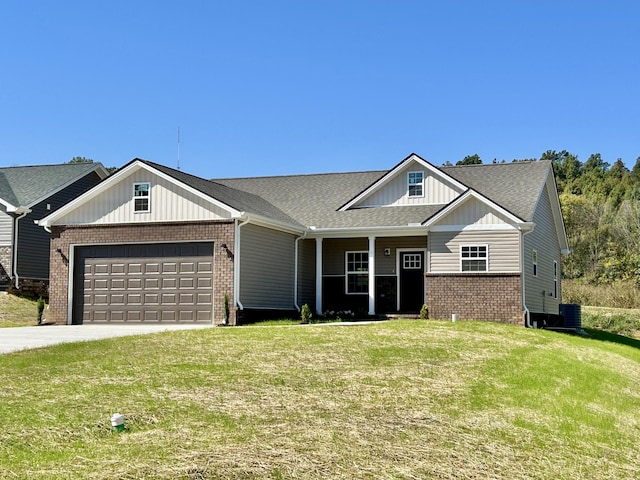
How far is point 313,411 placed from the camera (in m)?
9.71

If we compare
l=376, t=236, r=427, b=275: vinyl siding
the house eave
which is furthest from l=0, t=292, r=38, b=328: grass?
l=376, t=236, r=427, b=275: vinyl siding

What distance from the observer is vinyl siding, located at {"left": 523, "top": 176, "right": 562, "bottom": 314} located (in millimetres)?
22344

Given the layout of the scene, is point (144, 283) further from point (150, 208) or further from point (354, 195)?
point (354, 195)

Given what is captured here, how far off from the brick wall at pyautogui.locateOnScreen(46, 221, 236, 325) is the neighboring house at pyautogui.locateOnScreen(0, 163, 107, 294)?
6.61 m

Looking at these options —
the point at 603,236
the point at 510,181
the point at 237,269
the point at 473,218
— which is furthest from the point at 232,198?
the point at 603,236

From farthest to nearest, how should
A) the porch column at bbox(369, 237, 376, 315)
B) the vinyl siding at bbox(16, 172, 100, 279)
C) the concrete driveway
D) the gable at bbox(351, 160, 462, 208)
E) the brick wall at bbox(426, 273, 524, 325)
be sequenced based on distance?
the vinyl siding at bbox(16, 172, 100, 279), the gable at bbox(351, 160, 462, 208), the porch column at bbox(369, 237, 376, 315), the brick wall at bbox(426, 273, 524, 325), the concrete driveway

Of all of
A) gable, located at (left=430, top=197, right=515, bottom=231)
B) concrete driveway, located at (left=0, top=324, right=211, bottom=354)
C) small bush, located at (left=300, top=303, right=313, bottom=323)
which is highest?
gable, located at (left=430, top=197, right=515, bottom=231)

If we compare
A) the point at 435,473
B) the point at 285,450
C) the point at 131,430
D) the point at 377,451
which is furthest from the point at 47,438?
the point at 435,473

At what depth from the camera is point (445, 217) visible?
2183 centimetres

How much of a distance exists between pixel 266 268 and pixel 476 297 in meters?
6.16

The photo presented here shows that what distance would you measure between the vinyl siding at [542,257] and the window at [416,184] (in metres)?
3.70

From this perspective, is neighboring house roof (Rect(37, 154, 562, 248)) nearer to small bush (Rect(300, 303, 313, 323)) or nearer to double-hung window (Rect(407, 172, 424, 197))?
double-hung window (Rect(407, 172, 424, 197))

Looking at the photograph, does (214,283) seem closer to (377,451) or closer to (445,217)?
(445,217)

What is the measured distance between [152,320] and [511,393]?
12.8m
